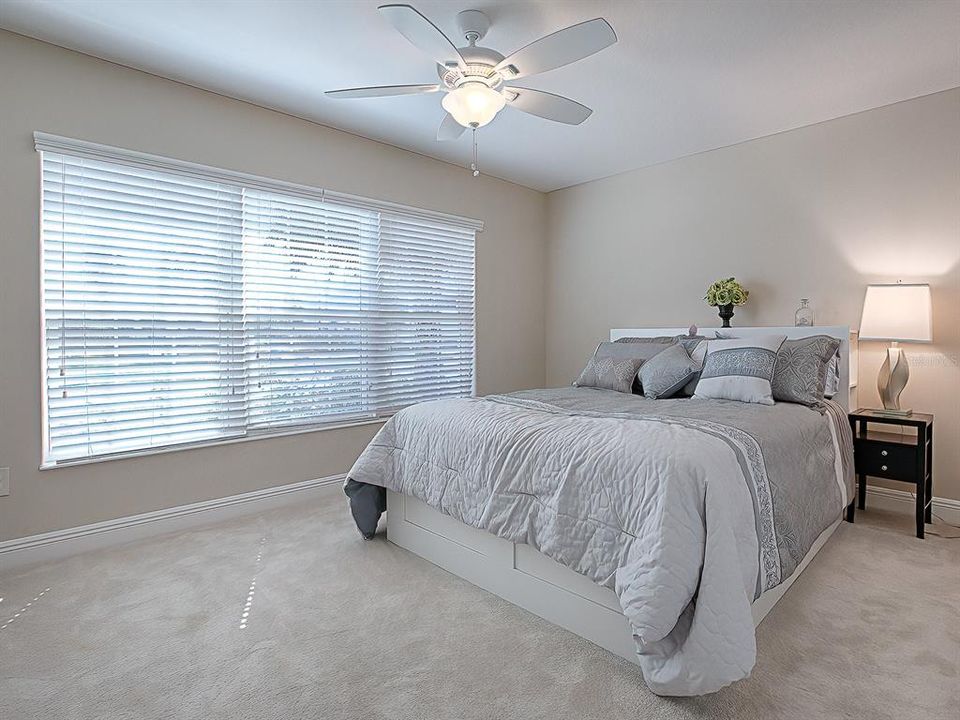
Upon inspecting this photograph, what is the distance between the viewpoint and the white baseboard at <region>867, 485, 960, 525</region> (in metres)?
3.08

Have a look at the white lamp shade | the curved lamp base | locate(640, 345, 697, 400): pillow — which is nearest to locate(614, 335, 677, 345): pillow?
locate(640, 345, 697, 400): pillow

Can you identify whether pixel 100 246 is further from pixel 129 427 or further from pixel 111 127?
pixel 129 427

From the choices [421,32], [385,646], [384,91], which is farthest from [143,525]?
[421,32]

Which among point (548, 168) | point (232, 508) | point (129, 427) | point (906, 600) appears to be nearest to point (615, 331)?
point (548, 168)

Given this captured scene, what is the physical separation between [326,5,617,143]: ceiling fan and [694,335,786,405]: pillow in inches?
58.7

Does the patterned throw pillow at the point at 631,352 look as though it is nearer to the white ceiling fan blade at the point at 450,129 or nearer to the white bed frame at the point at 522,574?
the white bed frame at the point at 522,574

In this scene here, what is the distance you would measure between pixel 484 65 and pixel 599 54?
691 mm

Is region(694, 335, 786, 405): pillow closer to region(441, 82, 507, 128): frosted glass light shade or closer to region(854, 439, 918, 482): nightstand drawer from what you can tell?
region(854, 439, 918, 482): nightstand drawer

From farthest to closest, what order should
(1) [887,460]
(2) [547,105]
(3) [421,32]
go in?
(1) [887,460], (2) [547,105], (3) [421,32]

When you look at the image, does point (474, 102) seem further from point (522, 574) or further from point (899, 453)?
point (899, 453)

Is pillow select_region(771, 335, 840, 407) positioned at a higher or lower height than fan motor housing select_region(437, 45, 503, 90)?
lower

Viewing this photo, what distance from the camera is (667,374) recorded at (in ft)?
10.2

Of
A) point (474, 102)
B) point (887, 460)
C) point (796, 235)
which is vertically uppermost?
point (474, 102)

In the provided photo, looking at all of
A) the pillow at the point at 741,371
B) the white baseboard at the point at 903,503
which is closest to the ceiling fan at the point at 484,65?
the pillow at the point at 741,371
